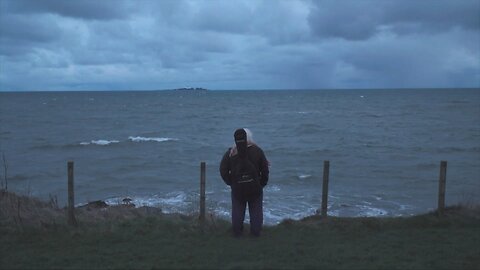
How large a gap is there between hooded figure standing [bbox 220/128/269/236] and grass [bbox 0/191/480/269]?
345mm

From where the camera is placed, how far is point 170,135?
43625 millimetres

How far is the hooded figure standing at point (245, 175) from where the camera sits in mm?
7762

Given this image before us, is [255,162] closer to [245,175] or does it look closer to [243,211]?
[245,175]

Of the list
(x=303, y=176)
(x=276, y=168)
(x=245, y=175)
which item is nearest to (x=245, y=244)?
(x=245, y=175)

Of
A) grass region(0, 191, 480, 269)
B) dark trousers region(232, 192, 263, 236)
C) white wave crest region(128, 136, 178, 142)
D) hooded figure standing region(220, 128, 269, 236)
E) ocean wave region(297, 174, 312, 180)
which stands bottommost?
white wave crest region(128, 136, 178, 142)

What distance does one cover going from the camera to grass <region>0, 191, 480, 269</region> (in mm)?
6625

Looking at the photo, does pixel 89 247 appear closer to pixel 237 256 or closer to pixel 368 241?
pixel 237 256

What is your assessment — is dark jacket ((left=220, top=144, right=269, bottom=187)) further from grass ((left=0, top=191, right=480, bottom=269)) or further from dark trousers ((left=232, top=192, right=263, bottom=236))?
grass ((left=0, top=191, right=480, bottom=269))

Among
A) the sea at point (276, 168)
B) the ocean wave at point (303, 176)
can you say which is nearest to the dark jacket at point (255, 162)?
the sea at point (276, 168)

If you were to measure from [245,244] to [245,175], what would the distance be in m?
1.00

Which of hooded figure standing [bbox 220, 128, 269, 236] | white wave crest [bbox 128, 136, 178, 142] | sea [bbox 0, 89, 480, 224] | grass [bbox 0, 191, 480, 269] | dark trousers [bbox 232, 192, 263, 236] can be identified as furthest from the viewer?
white wave crest [bbox 128, 136, 178, 142]

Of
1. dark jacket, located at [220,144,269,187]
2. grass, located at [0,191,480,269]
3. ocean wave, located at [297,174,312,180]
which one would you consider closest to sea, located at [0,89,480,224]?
ocean wave, located at [297,174,312,180]

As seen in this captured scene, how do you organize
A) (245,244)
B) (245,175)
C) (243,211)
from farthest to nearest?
(243,211)
(245,175)
(245,244)

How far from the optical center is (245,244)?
765 cm
